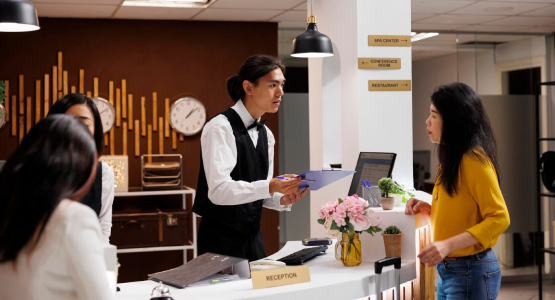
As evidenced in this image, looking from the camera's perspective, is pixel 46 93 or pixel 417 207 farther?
pixel 46 93

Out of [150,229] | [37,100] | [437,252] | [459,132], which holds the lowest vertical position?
[150,229]

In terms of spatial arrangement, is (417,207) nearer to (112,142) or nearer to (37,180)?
(37,180)

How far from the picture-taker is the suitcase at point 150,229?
565cm

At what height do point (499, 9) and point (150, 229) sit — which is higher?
point (499, 9)

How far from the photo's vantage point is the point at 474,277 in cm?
249

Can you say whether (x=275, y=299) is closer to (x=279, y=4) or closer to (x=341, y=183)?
(x=341, y=183)

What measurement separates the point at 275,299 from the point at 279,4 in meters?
3.78

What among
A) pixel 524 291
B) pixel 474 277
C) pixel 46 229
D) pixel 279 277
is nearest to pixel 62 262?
pixel 46 229

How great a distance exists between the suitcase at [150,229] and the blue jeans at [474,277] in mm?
3654

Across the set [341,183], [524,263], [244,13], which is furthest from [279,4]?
[524,263]

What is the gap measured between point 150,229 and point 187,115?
4.17ft

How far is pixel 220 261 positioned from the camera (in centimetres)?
250

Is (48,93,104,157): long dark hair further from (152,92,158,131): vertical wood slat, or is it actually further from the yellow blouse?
(152,92,158,131): vertical wood slat

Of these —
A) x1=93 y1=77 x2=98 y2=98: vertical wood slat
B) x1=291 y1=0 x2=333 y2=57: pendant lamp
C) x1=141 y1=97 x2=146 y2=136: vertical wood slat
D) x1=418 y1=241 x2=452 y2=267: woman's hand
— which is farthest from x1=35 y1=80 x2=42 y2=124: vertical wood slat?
x1=418 y1=241 x2=452 y2=267: woman's hand
